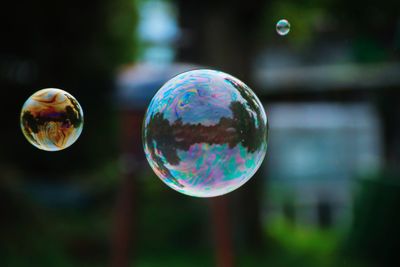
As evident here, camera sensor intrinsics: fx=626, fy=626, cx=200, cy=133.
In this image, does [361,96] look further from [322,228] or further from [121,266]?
[121,266]

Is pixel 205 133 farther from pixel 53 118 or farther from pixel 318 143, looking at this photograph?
pixel 318 143

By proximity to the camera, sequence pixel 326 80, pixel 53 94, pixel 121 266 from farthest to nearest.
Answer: pixel 326 80
pixel 121 266
pixel 53 94

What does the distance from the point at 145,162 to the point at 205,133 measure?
2789mm

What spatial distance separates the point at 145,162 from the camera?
534cm

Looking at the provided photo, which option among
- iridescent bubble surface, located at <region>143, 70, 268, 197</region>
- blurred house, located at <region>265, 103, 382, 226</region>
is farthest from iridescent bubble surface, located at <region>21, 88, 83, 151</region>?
blurred house, located at <region>265, 103, 382, 226</region>

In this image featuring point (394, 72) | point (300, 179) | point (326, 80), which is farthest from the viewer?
point (300, 179)

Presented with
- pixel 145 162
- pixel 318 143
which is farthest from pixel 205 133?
pixel 318 143

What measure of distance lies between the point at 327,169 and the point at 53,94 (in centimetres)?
971

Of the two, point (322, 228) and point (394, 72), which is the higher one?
point (394, 72)

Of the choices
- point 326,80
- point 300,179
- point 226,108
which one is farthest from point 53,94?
point 300,179

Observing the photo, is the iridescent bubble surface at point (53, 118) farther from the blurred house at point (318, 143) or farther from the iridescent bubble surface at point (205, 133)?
the blurred house at point (318, 143)

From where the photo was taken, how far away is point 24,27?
7.57 meters

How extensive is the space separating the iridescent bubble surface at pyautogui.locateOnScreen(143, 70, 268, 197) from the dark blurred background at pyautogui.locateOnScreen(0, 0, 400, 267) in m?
2.10

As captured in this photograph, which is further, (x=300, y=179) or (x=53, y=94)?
(x=300, y=179)
